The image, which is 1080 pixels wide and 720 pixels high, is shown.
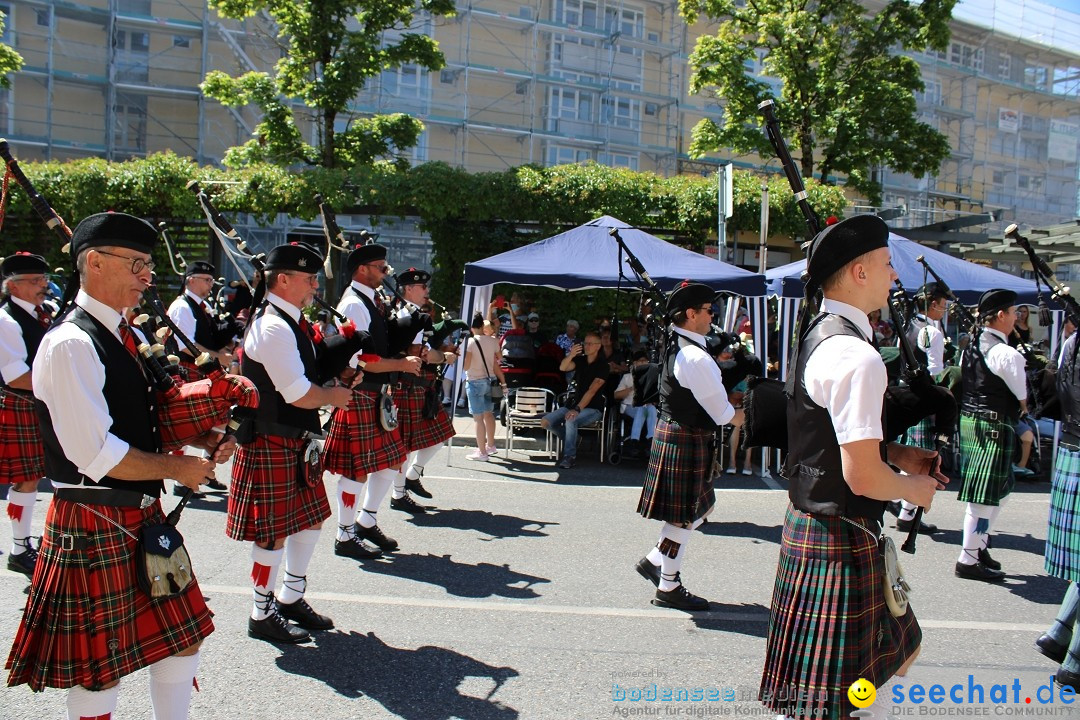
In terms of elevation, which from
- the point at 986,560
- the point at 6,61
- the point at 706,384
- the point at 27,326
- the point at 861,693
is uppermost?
the point at 6,61

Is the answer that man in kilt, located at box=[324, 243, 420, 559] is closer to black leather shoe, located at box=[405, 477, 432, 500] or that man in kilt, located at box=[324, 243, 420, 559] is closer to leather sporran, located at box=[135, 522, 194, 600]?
black leather shoe, located at box=[405, 477, 432, 500]

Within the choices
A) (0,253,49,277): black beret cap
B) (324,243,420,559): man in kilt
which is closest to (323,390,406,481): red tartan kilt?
(324,243,420,559): man in kilt

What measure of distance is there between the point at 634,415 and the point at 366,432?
4.55 metres

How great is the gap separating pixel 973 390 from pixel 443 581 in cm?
388

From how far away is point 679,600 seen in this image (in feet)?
14.9

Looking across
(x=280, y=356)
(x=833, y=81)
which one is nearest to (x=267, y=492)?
(x=280, y=356)

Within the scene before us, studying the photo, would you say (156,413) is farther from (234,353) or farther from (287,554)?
(234,353)

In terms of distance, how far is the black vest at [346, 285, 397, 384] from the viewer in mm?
5281

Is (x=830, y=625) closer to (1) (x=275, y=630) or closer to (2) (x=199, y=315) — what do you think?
(1) (x=275, y=630)

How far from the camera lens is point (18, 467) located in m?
4.78

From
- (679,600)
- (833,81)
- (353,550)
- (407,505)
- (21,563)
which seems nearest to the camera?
(679,600)

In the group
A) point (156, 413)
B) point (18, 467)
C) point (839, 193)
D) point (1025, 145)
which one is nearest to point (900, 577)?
point (156, 413)

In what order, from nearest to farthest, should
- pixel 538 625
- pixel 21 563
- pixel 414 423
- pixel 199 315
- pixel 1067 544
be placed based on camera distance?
pixel 1067 544 → pixel 538 625 → pixel 21 563 → pixel 414 423 → pixel 199 315

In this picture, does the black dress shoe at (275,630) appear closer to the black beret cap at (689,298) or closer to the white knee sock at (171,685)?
the white knee sock at (171,685)
